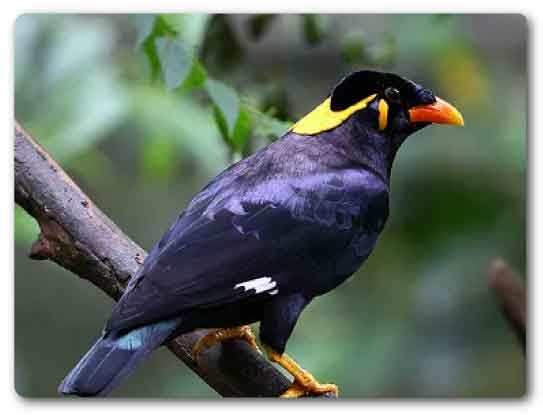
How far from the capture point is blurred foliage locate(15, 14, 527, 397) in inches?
158

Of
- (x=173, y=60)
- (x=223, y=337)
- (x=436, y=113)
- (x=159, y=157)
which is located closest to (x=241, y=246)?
(x=223, y=337)

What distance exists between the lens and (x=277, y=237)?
11.5 feet

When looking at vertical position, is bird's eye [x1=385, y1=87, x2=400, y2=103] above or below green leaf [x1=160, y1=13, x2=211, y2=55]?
below

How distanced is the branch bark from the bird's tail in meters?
0.28

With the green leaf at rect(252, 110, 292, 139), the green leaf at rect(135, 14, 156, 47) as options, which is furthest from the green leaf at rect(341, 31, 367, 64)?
the green leaf at rect(135, 14, 156, 47)

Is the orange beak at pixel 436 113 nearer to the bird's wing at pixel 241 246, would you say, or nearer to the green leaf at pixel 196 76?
the bird's wing at pixel 241 246

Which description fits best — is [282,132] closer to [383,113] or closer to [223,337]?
[383,113]

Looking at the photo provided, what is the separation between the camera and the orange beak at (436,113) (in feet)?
12.1

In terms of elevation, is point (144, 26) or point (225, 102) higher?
point (144, 26)

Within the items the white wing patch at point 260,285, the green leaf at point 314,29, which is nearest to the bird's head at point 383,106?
the green leaf at point 314,29

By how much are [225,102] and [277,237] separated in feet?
1.34

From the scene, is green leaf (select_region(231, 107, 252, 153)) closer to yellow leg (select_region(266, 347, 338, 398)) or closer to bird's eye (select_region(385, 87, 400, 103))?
bird's eye (select_region(385, 87, 400, 103))

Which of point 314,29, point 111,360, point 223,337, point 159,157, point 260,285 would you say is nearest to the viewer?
point 111,360

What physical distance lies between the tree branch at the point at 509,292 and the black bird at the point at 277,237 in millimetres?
360
